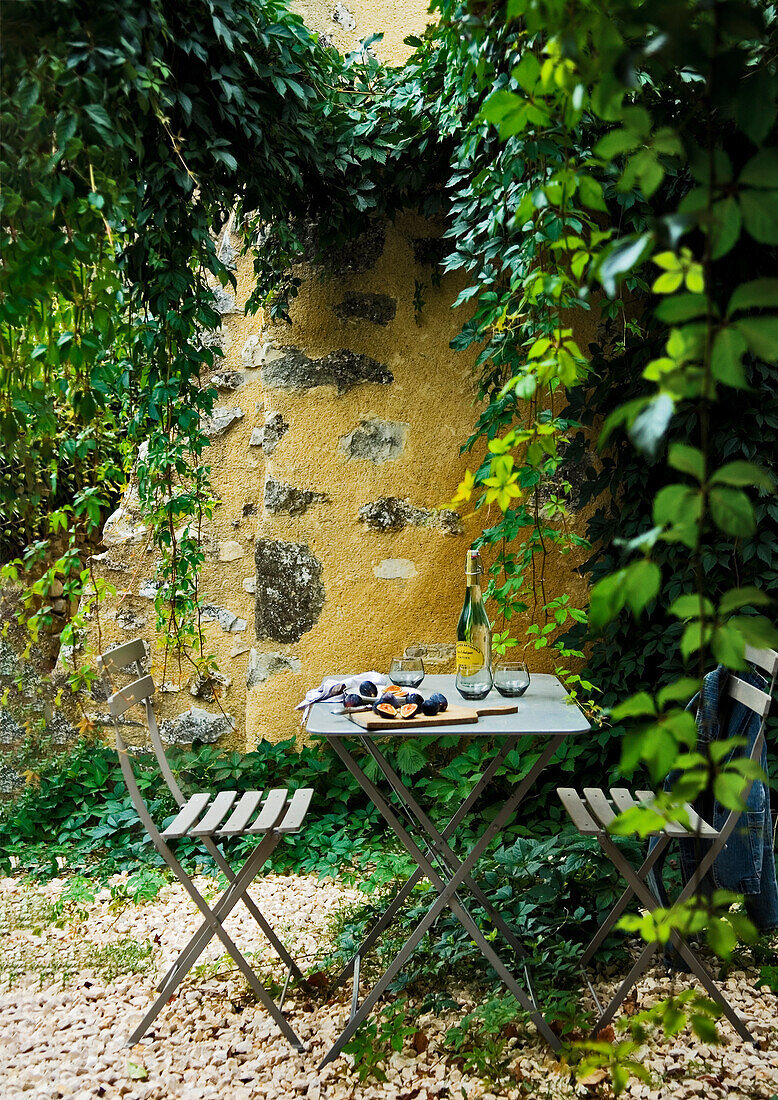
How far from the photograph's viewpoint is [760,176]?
0.73m

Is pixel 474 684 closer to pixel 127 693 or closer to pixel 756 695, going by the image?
pixel 756 695

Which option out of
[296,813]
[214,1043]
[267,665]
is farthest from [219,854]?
[267,665]

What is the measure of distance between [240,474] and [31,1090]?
7.97ft

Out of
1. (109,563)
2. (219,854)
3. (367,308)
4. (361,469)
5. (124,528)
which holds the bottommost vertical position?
(219,854)

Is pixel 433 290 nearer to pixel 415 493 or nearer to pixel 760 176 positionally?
pixel 415 493

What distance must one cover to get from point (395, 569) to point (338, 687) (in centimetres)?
123

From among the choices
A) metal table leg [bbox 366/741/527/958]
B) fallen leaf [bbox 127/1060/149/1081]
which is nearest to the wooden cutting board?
metal table leg [bbox 366/741/527/958]

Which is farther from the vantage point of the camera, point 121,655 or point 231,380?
point 231,380

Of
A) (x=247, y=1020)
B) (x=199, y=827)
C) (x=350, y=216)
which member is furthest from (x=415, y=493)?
(x=247, y=1020)

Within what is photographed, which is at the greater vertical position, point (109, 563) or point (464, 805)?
point (109, 563)

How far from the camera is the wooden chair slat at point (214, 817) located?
2189 mm

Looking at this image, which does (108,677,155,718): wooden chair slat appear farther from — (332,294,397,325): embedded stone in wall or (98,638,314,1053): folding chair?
(332,294,397,325): embedded stone in wall

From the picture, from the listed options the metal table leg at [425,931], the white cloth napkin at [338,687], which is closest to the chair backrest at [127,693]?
the white cloth napkin at [338,687]

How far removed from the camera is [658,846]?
7.03 feet
